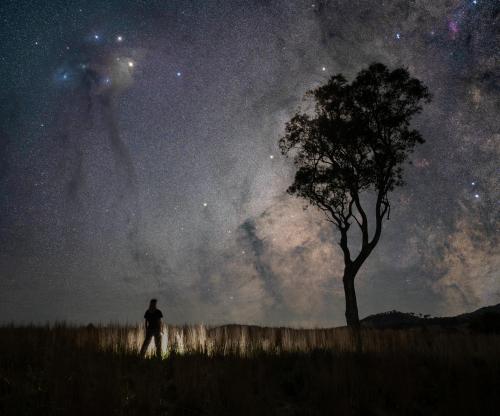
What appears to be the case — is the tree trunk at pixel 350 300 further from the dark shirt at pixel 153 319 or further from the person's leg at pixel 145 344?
the person's leg at pixel 145 344

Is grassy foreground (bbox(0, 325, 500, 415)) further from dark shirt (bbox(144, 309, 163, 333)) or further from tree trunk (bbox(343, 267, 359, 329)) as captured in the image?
tree trunk (bbox(343, 267, 359, 329))

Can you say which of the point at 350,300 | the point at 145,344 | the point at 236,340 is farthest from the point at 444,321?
the point at 145,344

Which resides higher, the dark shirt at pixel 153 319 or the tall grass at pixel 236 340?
the dark shirt at pixel 153 319

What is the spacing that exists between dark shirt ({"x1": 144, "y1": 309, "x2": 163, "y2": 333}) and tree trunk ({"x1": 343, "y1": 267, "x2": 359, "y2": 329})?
1301 centimetres

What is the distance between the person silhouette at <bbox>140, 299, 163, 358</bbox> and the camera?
14019mm

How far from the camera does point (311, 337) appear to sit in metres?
16.6

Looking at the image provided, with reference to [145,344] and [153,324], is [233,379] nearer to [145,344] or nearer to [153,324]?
[145,344]

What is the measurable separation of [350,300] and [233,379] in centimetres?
1666

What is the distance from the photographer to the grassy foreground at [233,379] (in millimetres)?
7910

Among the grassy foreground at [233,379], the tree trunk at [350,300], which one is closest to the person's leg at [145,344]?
the grassy foreground at [233,379]

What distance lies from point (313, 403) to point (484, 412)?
3.73 metres

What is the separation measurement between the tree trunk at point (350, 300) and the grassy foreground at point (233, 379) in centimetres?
906

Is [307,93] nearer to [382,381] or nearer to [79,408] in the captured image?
[382,381]

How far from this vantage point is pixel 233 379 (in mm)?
9328
